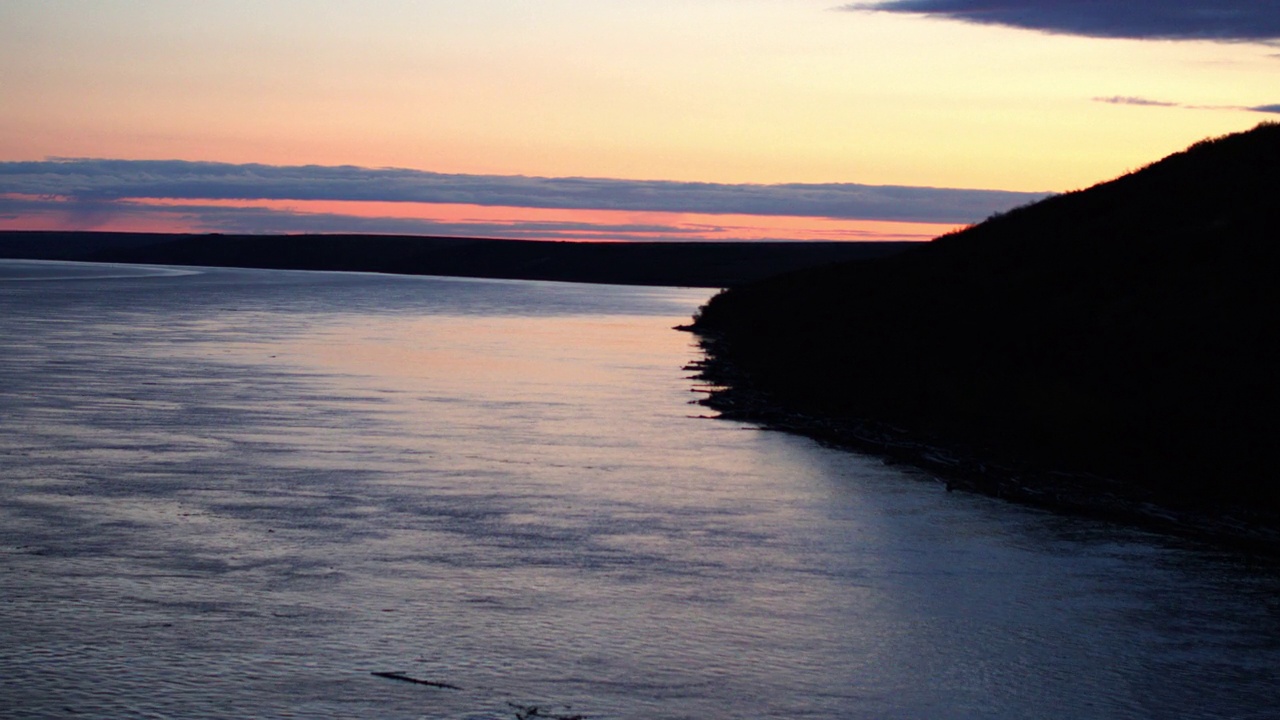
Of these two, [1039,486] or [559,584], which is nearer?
[559,584]

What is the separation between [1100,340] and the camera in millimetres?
23562

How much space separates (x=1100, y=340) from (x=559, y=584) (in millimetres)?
15427

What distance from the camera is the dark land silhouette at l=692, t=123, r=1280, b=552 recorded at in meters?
16.8

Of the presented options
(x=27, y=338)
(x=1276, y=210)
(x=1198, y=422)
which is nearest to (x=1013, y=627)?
(x=1198, y=422)

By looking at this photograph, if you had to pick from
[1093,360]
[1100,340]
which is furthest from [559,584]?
[1100,340]

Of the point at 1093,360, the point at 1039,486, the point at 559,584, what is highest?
the point at 1093,360

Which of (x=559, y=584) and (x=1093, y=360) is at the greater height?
(x=1093, y=360)

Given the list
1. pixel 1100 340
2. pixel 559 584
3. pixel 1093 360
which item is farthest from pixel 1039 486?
pixel 559 584

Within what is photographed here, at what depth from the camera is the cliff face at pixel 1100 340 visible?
58.7ft

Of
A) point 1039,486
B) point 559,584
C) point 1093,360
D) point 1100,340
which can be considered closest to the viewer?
point 559,584

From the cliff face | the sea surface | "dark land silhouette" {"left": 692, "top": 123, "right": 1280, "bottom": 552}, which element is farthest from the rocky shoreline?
the sea surface

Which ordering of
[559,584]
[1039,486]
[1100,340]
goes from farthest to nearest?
[1100,340] → [1039,486] → [559,584]

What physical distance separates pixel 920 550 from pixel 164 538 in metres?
6.99

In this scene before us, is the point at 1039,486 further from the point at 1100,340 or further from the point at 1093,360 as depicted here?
the point at 1100,340
